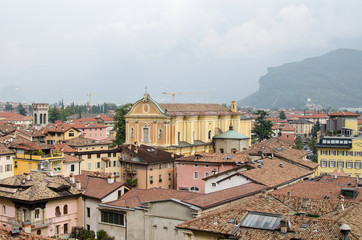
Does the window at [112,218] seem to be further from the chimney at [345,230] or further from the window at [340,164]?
the window at [340,164]

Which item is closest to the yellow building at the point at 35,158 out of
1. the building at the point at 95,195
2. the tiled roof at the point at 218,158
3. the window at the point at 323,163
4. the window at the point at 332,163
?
the building at the point at 95,195

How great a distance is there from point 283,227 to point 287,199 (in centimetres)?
739

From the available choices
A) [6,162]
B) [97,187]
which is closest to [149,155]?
[6,162]

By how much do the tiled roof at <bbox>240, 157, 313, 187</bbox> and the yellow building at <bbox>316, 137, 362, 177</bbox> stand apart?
44.1 ft

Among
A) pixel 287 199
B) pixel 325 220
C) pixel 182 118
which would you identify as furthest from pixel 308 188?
pixel 182 118

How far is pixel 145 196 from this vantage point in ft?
117

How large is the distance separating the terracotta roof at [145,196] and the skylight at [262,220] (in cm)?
1007

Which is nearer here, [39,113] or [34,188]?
[34,188]

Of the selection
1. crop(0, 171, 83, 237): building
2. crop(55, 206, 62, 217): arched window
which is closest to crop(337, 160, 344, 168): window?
crop(0, 171, 83, 237): building

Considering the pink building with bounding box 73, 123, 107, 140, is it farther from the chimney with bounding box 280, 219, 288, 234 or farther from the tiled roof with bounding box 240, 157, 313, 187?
the chimney with bounding box 280, 219, 288, 234

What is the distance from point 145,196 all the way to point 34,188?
7864mm

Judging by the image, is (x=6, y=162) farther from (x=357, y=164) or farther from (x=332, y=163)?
(x=357, y=164)

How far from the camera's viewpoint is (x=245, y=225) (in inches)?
898

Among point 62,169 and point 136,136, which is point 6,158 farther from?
point 136,136
